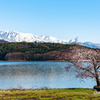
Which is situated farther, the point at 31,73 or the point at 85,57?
the point at 31,73

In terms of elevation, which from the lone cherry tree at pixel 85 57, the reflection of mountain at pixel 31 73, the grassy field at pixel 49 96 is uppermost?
the lone cherry tree at pixel 85 57

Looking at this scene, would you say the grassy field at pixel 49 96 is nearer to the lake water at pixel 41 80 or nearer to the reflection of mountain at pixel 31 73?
the lake water at pixel 41 80

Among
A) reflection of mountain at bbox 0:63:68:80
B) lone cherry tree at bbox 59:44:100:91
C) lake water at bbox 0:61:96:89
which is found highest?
lone cherry tree at bbox 59:44:100:91

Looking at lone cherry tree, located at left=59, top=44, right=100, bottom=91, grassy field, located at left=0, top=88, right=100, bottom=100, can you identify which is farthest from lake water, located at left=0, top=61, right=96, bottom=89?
lone cherry tree, located at left=59, top=44, right=100, bottom=91

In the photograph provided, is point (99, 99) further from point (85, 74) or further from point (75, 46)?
point (75, 46)

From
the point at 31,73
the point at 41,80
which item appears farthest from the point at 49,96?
the point at 31,73

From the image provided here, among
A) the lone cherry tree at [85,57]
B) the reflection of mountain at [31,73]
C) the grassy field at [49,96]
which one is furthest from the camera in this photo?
the reflection of mountain at [31,73]

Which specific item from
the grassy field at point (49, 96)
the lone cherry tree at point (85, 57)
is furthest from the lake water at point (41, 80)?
the lone cherry tree at point (85, 57)

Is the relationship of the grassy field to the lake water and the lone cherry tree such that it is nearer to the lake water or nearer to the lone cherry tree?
the lone cherry tree

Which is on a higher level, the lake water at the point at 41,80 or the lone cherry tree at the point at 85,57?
the lone cherry tree at the point at 85,57

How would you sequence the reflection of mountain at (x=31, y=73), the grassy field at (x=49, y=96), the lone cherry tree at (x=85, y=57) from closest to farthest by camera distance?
the grassy field at (x=49, y=96) → the lone cherry tree at (x=85, y=57) → the reflection of mountain at (x=31, y=73)

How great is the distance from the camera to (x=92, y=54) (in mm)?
35156

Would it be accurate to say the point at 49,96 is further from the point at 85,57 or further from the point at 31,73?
the point at 31,73

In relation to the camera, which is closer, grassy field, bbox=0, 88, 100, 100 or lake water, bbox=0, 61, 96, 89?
grassy field, bbox=0, 88, 100, 100
